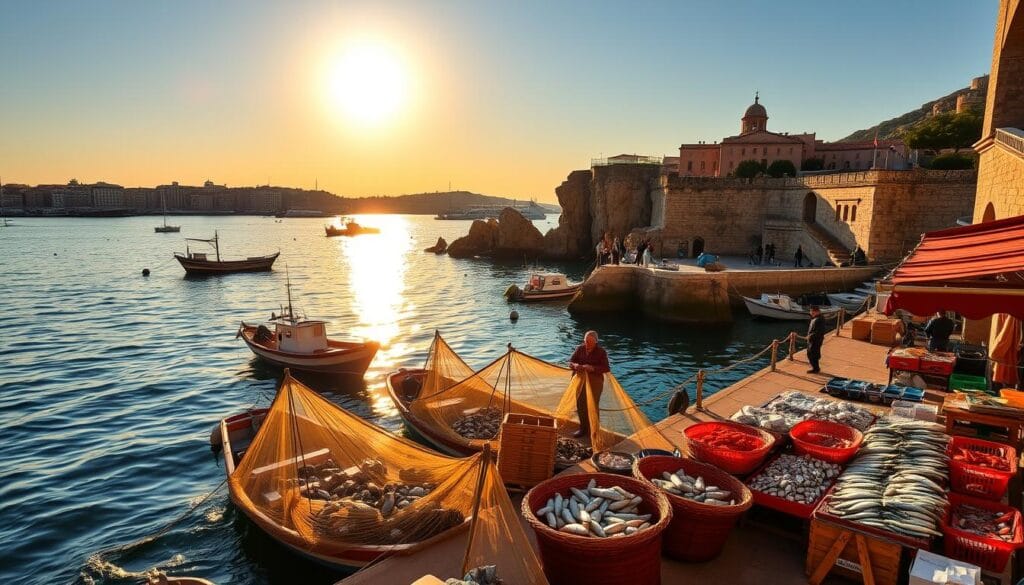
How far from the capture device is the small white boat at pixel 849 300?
26.5 meters

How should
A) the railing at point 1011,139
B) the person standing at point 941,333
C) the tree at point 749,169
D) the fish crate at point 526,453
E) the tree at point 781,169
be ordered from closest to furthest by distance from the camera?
the fish crate at point 526,453, the railing at point 1011,139, the person standing at point 941,333, the tree at point 781,169, the tree at point 749,169

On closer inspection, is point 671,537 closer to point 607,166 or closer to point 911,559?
point 911,559

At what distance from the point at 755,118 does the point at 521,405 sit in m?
67.6

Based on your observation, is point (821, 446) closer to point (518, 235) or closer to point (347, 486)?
point (347, 486)

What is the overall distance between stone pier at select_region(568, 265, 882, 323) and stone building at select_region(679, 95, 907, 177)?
31532 millimetres

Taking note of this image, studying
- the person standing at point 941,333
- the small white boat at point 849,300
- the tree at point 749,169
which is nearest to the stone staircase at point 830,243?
the small white boat at point 849,300

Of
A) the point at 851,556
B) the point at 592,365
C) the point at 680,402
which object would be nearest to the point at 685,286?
the point at 680,402

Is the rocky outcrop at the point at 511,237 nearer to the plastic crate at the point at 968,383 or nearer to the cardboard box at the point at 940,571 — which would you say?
the plastic crate at the point at 968,383

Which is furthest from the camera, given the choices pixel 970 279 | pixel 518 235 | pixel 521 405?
pixel 518 235

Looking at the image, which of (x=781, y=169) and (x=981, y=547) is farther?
(x=781, y=169)

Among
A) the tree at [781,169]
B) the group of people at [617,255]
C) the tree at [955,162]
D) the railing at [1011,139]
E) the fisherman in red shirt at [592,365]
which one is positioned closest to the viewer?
the fisherman in red shirt at [592,365]

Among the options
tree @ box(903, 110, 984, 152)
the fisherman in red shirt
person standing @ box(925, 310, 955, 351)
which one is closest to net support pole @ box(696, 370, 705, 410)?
the fisherman in red shirt

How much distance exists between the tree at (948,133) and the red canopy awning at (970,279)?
5476 cm

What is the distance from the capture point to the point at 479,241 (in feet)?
216
